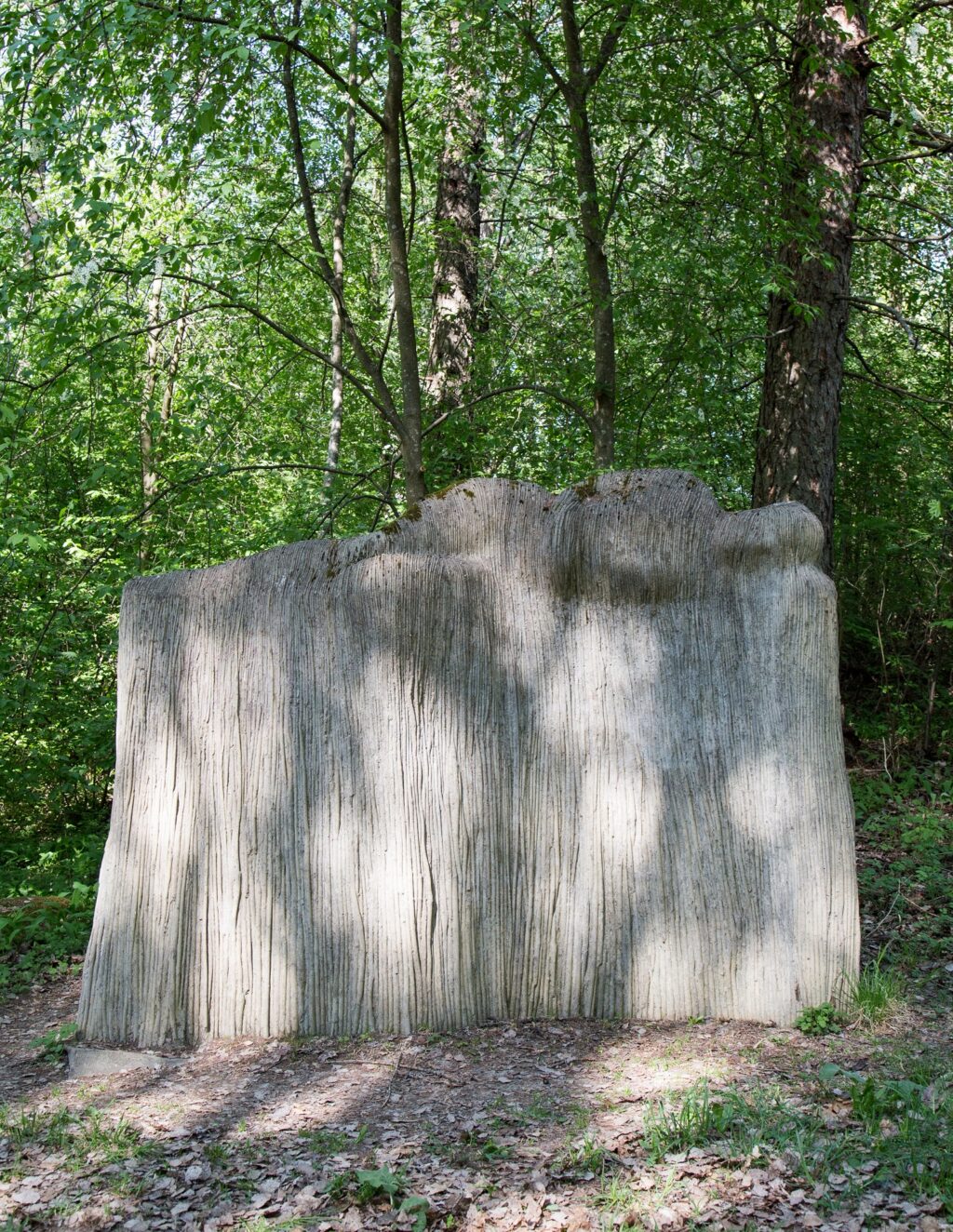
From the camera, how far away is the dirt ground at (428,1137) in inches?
132

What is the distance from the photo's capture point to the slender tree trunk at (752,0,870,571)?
7598 millimetres

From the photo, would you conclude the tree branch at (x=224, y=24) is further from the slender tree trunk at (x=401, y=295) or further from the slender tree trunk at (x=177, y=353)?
the slender tree trunk at (x=177, y=353)

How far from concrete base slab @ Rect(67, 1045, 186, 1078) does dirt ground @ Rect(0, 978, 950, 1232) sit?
0.19ft

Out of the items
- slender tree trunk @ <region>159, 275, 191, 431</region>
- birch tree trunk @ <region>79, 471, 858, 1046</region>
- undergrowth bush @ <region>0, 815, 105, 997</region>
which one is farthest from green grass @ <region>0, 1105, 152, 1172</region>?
slender tree trunk @ <region>159, 275, 191, 431</region>

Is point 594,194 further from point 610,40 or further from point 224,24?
point 224,24

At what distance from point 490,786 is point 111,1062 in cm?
204

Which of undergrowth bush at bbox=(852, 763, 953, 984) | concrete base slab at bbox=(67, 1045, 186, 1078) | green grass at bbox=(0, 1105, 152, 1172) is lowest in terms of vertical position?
green grass at bbox=(0, 1105, 152, 1172)

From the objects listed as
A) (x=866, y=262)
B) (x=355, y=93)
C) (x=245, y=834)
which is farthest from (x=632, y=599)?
(x=866, y=262)

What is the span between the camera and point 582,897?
193 inches

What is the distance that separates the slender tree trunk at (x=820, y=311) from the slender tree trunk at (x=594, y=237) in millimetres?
1263

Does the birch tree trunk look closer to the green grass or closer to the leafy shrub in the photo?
the leafy shrub

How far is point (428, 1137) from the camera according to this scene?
3.87 m

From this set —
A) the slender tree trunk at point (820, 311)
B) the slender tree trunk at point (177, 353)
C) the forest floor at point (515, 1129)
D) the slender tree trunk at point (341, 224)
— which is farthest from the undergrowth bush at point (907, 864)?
the slender tree trunk at point (177, 353)

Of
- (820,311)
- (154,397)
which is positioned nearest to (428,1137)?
(820,311)
